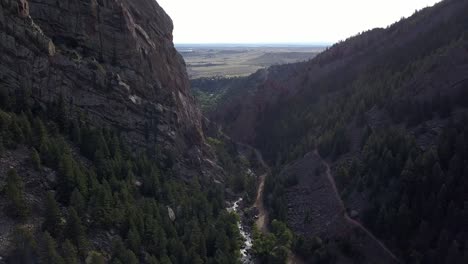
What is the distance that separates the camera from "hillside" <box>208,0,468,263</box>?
65.4 meters

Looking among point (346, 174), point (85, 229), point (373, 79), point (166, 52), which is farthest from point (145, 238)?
point (373, 79)

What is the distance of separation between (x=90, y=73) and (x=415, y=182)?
213 ft

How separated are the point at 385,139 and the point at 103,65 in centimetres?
6252

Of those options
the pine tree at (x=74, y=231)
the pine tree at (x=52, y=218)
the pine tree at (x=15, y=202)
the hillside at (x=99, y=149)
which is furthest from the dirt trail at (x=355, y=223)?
the pine tree at (x=15, y=202)

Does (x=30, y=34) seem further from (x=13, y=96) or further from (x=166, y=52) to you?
(x=166, y=52)

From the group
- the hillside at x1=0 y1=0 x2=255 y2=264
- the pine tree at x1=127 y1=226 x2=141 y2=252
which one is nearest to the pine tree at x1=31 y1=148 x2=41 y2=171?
the hillside at x1=0 y1=0 x2=255 y2=264

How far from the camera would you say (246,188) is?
102 m

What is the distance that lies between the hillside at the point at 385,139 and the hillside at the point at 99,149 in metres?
19.8

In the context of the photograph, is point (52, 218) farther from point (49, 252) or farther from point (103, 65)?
point (103, 65)

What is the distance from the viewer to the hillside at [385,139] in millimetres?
65375

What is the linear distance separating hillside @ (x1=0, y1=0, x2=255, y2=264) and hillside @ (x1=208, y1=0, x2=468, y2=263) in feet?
64.8

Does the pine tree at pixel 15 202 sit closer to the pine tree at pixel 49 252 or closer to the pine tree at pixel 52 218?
the pine tree at pixel 52 218

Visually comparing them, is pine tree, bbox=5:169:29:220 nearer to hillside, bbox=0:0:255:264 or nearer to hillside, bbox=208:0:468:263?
hillside, bbox=0:0:255:264

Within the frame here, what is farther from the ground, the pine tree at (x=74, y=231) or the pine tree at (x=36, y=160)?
the pine tree at (x=36, y=160)
